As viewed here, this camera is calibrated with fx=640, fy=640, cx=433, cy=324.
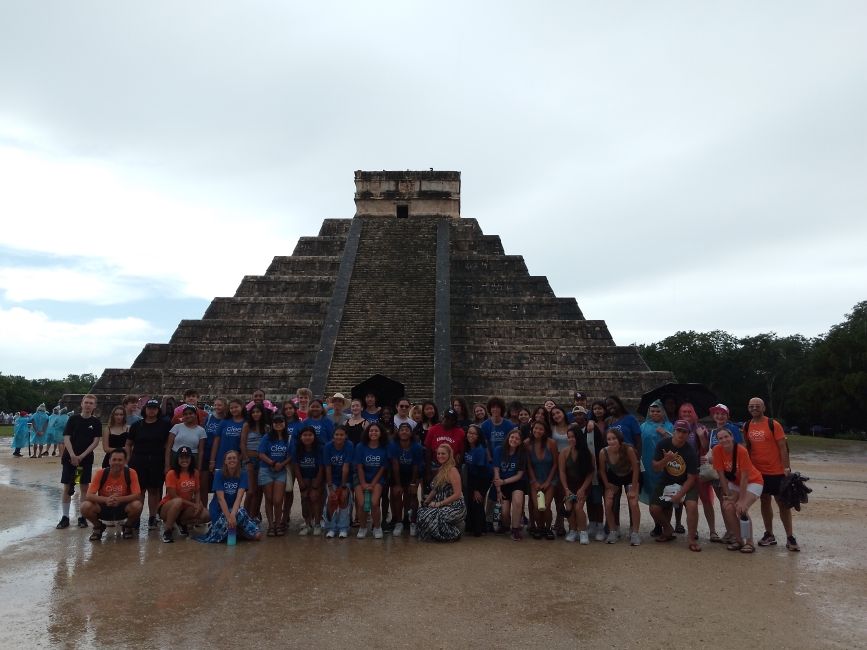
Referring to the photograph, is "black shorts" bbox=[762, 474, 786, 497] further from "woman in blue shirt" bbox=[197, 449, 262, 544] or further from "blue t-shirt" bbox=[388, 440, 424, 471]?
"woman in blue shirt" bbox=[197, 449, 262, 544]

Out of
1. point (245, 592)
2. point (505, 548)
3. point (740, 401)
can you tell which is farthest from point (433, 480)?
point (740, 401)

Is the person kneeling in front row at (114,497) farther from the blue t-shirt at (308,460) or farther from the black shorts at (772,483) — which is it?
the black shorts at (772,483)

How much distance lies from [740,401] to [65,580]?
47578 millimetres

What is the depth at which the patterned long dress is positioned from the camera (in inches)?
246

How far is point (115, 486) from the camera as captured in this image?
6.36m

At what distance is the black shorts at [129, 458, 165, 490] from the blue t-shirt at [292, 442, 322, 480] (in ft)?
5.10

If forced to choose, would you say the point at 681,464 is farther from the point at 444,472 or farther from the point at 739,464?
the point at 444,472

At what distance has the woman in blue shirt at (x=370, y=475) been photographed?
651cm

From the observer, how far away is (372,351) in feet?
54.1

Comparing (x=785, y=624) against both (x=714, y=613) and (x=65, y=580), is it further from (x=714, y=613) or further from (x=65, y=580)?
(x=65, y=580)

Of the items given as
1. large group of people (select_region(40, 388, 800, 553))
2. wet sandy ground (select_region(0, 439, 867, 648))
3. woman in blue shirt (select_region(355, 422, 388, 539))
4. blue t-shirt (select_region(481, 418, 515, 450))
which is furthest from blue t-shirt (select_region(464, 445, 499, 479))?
woman in blue shirt (select_region(355, 422, 388, 539))

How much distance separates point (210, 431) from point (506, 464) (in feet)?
10.4

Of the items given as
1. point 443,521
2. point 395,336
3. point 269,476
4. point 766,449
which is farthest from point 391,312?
point 766,449

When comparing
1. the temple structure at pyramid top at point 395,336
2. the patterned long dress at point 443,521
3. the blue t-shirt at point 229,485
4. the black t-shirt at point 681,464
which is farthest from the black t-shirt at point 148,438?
the temple structure at pyramid top at point 395,336
